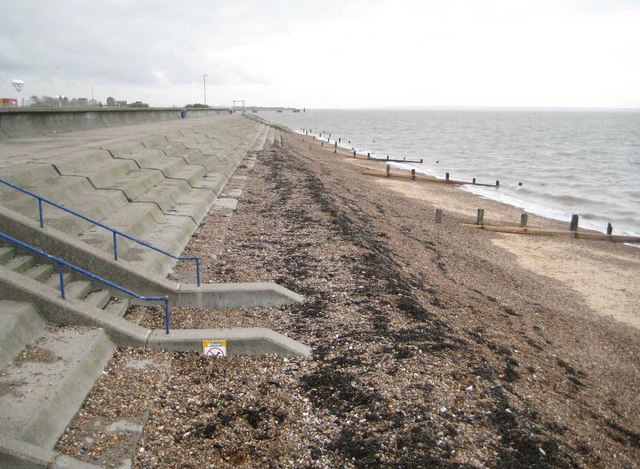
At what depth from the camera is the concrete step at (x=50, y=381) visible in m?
3.89

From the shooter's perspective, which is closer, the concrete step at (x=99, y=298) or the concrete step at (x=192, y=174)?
the concrete step at (x=99, y=298)

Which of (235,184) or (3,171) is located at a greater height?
(3,171)

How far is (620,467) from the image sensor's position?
521 cm

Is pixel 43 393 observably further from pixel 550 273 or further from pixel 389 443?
pixel 550 273

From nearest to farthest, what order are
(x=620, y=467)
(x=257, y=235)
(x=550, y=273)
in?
1. (x=620, y=467)
2. (x=257, y=235)
3. (x=550, y=273)

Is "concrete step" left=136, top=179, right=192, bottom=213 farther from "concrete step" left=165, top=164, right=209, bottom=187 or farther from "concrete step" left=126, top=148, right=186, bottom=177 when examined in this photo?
"concrete step" left=126, top=148, right=186, bottom=177

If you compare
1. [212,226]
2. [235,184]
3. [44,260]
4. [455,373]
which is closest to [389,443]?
[455,373]

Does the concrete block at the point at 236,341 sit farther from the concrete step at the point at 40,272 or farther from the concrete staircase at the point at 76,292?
the concrete step at the point at 40,272

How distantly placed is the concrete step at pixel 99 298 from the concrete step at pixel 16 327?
0.80 metres

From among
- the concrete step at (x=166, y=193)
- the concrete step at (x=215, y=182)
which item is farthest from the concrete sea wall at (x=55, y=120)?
the concrete step at (x=215, y=182)

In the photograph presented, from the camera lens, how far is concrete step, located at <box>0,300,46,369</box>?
4.61 metres

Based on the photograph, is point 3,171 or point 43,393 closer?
point 43,393

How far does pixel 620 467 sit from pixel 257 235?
763 centimetres

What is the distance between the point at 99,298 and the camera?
244 inches
